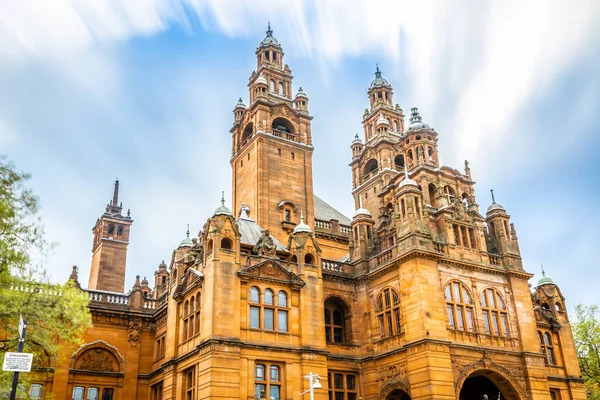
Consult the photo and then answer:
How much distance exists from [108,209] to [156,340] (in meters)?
32.2

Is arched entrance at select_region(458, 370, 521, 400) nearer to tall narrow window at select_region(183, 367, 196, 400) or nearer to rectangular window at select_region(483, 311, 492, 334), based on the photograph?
rectangular window at select_region(483, 311, 492, 334)

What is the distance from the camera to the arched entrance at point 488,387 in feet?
132

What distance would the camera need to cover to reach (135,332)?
46531 millimetres

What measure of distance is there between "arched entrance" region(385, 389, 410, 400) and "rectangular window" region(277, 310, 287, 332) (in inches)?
328

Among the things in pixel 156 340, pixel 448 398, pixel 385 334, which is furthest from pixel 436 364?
pixel 156 340

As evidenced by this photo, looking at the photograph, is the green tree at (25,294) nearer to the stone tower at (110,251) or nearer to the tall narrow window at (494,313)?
the tall narrow window at (494,313)

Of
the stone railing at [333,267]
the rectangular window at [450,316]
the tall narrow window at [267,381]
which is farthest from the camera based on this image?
the stone railing at [333,267]

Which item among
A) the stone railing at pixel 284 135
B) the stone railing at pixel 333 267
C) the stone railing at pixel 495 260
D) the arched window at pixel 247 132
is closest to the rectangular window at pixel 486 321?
the stone railing at pixel 495 260

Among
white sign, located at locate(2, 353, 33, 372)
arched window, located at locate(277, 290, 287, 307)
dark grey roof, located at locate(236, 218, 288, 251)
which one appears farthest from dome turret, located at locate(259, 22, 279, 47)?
white sign, located at locate(2, 353, 33, 372)

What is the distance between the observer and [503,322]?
42.2 m

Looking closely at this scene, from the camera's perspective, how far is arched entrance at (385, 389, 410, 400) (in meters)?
40.0

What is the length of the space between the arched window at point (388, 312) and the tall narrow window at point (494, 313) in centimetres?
606

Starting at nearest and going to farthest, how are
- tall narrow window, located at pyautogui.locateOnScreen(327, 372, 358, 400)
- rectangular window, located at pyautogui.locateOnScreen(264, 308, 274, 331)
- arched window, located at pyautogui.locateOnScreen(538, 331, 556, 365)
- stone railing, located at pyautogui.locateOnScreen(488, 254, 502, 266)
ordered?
rectangular window, located at pyautogui.locateOnScreen(264, 308, 274, 331), tall narrow window, located at pyautogui.locateOnScreen(327, 372, 358, 400), stone railing, located at pyautogui.locateOnScreen(488, 254, 502, 266), arched window, located at pyautogui.locateOnScreen(538, 331, 556, 365)

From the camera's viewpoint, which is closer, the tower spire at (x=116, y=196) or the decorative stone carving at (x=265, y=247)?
the decorative stone carving at (x=265, y=247)
